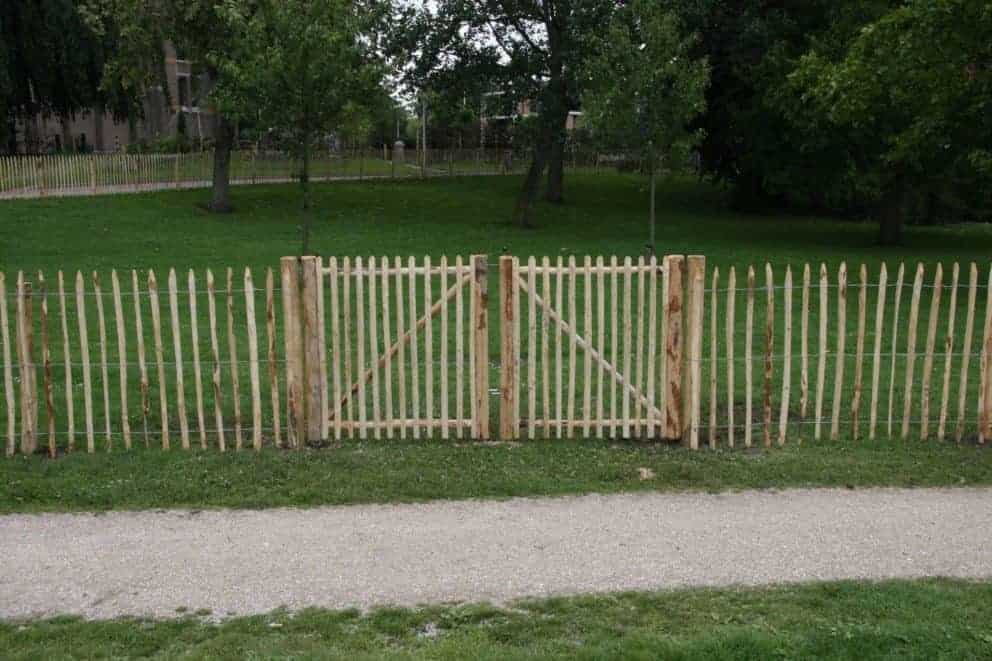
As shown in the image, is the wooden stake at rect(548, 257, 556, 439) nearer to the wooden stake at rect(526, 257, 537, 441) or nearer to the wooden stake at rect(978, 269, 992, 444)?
the wooden stake at rect(526, 257, 537, 441)

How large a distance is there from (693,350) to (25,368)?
568cm

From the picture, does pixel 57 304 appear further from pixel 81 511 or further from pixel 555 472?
pixel 555 472

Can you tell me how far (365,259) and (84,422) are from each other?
42.3 feet

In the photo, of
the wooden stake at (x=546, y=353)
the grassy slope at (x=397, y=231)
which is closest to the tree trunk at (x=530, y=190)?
the grassy slope at (x=397, y=231)

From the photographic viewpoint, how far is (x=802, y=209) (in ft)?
132

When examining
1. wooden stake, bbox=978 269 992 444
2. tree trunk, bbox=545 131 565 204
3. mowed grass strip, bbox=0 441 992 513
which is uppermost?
tree trunk, bbox=545 131 565 204

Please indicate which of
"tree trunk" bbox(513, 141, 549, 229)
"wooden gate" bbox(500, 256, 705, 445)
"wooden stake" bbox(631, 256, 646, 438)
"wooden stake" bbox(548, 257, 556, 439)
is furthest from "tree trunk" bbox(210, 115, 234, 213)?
"wooden stake" bbox(631, 256, 646, 438)

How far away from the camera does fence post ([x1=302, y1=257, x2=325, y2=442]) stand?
926 centimetres

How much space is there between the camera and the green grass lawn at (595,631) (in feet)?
17.7

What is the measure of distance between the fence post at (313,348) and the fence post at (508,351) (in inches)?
62.0

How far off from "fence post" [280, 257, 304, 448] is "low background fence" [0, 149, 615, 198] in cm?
1333

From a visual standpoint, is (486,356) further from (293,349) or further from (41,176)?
(41,176)

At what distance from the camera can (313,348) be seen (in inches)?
366

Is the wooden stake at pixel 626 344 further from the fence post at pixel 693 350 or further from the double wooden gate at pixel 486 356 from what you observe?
the fence post at pixel 693 350
